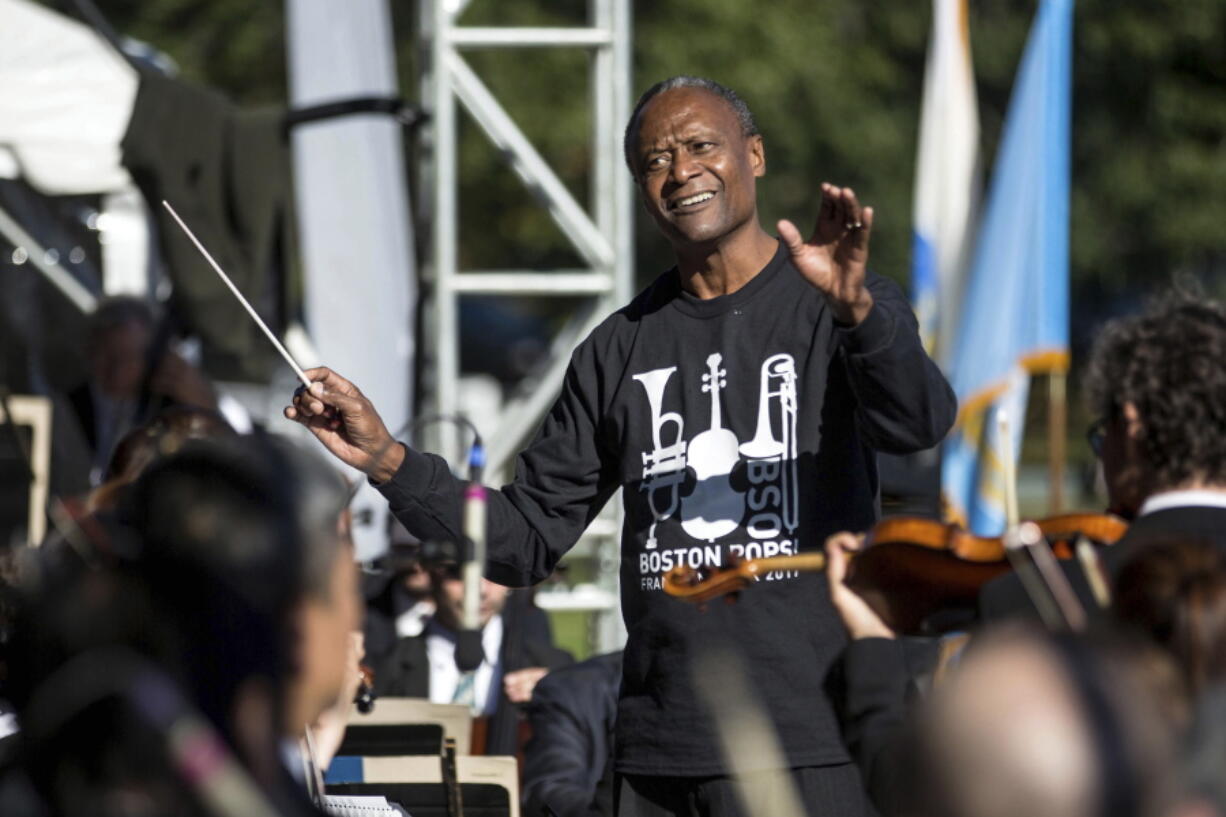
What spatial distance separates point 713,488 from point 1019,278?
552 centimetres

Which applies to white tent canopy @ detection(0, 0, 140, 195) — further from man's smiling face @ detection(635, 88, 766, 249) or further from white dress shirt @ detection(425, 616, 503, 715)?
man's smiling face @ detection(635, 88, 766, 249)

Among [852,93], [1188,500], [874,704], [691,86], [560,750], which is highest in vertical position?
[852,93]

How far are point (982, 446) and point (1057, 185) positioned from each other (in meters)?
1.35

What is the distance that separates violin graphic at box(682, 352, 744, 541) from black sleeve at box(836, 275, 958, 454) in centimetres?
27

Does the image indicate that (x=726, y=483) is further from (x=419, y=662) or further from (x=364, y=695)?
(x=419, y=662)

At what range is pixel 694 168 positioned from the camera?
145 inches

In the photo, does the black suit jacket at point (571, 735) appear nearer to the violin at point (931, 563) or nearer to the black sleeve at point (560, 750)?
the black sleeve at point (560, 750)

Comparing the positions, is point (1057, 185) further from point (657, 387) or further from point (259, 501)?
point (259, 501)

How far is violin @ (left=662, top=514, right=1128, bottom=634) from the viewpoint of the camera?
286cm

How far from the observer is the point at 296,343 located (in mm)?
7793

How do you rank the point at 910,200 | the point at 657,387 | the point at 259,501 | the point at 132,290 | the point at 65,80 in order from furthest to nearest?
the point at 910,200 < the point at 132,290 < the point at 65,80 < the point at 657,387 < the point at 259,501

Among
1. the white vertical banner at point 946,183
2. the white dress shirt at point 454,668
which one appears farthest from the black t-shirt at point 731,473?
the white vertical banner at point 946,183

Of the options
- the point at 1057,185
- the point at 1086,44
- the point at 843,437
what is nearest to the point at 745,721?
the point at 843,437

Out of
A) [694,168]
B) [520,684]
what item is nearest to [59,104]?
[520,684]
